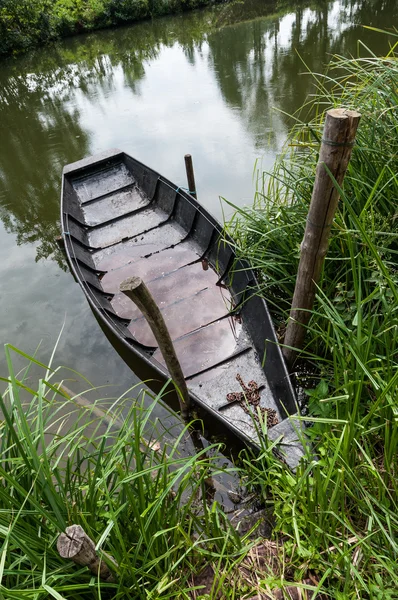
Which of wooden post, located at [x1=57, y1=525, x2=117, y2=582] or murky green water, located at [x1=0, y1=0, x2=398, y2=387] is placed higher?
wooden post, located at [x1=57, y1=525, x2=117, y2=582]

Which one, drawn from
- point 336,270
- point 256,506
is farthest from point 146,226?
point 256,506

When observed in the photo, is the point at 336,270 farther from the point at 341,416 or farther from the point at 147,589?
the point at 147,589

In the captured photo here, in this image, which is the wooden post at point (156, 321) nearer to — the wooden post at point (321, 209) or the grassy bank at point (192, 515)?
the grassy bank at point (192, 515)

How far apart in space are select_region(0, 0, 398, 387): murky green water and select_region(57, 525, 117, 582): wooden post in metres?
2.66

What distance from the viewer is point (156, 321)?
7.37ft

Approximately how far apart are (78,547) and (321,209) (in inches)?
74.0

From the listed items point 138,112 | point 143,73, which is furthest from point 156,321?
point 143,73

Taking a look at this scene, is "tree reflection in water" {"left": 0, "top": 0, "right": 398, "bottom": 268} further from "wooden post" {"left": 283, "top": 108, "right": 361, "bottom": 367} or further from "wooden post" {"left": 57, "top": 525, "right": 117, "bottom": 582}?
"wooden post" {"left": 57, "top": 525, "right": 117, "bottom": 582}

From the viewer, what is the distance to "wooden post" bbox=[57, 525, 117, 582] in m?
1.14

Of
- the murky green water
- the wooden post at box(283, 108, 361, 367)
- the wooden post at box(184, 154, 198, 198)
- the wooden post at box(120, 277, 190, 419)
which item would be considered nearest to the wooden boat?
the wooden post at box(120, 277, 190, 419)

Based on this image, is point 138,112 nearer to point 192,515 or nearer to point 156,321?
point 156,321

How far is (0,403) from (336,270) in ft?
7.82

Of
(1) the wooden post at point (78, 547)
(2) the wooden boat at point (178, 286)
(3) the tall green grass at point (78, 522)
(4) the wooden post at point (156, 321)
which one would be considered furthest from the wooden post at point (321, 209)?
(1) the wooden post at point (78, 547)

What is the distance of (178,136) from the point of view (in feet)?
28.9
